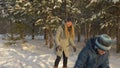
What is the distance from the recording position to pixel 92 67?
17.6 feet

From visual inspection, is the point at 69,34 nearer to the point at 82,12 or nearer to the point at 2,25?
the point at 82,12

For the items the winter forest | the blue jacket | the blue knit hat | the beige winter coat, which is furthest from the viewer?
the winter forest

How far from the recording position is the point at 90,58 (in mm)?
5223

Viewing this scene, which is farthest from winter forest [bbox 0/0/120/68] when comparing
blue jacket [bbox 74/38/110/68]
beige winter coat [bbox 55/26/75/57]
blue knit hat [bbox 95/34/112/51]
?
blue knit hat [bbox 95/34/112/51]

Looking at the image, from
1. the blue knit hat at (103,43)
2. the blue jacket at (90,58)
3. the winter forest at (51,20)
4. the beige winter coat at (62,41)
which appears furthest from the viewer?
the winter forest at (51,20)

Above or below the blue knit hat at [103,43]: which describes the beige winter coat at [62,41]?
below

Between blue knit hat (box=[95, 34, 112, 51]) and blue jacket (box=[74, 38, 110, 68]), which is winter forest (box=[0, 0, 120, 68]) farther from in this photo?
blue knit hat (box=[95, 34, 112, 51])

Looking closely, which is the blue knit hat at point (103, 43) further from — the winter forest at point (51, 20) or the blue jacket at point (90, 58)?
Answer: the winter forest at point (51, 20)

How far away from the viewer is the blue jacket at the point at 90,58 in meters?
5.07

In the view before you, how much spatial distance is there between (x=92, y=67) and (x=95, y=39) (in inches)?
24.2

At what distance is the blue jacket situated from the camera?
5.07 metres

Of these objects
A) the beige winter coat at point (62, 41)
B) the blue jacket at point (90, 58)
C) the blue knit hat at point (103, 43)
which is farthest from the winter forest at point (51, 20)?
the blue knit hat at point (103, 43)

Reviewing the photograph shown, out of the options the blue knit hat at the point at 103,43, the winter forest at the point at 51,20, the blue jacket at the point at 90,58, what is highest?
the blue knit hat at the point at 103,43

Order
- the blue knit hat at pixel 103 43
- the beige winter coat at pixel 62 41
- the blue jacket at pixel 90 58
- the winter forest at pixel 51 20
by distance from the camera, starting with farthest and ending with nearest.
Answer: the winter forest at pixel 51 20 → the beige winter coat at pixel 62 41 → the blue jacket at pixel 90 58 → the blue knit hat at pixel 103 43
